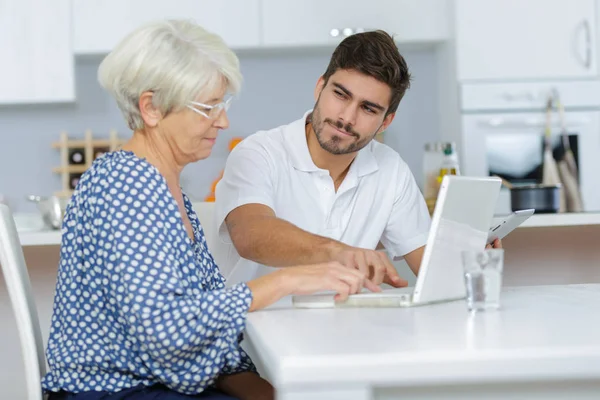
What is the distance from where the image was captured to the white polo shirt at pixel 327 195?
2039 millimetres

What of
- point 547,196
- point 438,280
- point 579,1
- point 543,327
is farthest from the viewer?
point 579,1

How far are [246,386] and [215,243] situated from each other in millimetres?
721

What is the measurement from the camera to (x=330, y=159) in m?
2.09

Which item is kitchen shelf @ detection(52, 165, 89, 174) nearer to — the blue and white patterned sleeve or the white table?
the blue and white patterned sleeve

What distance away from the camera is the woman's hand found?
4.14ft

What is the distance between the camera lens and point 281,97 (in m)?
3.93

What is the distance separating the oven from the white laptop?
2.09 metres

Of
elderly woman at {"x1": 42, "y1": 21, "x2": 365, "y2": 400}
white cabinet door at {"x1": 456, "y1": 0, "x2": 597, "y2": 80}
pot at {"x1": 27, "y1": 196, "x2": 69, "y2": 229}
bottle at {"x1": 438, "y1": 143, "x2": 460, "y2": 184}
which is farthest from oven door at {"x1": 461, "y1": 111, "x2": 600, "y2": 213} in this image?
elderly woman at {"x1": 42, "y1": 21, "x2": 365, "y2": 400}

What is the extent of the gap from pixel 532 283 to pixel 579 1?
4.33ft

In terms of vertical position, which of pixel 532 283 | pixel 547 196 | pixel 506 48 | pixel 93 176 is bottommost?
pixel 532 283

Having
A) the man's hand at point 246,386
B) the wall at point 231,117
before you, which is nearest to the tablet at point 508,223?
the man's hand at point 246,386

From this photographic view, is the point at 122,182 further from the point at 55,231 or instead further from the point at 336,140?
the point at 55,231

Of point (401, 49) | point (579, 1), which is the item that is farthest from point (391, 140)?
point (579, 1)

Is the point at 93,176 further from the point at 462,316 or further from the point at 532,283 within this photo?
the point at 532,283
